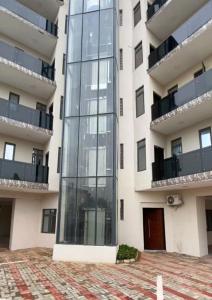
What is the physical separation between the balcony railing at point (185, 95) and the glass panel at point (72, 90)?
15.0 feet

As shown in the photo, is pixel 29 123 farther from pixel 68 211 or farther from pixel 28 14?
pixel 28 14

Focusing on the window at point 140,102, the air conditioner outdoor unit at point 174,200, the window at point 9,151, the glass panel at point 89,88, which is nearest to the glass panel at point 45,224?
the window at point 9,151

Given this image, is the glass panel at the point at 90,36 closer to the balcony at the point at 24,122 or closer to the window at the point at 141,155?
the balcony at the point at 24,122

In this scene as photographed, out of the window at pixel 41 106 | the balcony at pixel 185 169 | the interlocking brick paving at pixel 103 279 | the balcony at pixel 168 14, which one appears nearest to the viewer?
the interlocking brick paving at pixel 103 279

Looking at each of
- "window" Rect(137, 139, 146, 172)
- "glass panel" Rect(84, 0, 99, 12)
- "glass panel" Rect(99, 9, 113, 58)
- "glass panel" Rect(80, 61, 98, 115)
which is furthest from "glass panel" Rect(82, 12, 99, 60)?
"window" Rect(137, 139, 146, 172)

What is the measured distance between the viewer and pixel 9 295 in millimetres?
6926

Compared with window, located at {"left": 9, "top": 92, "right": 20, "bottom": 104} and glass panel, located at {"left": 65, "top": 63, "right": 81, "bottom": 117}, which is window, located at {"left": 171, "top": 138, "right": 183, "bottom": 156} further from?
window, located at {"left": 9, "top": 92, "right": 20, "bottom": 104}

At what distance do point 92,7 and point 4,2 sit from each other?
5.59 metres

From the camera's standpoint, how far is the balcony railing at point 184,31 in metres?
12.8

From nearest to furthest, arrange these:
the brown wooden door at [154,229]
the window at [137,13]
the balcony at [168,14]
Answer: the brown wooden door at [154,229], the balcony at [168,14], the window at [137,13]

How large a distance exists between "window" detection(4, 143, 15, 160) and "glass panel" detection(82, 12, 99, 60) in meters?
7.02

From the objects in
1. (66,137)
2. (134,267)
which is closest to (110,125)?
(66,137)

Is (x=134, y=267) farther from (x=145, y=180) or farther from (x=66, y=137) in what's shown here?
(x=66, y=137)

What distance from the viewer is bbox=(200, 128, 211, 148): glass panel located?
13.1m
